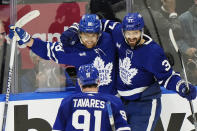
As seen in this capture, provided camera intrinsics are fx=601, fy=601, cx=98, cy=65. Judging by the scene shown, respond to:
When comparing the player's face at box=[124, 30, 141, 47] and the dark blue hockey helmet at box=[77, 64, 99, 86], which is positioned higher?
the player's face at box=[124, 30, 141, 47]

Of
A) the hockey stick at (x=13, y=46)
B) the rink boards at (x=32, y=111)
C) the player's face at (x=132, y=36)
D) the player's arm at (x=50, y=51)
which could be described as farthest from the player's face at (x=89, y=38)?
the rink boards at (x=32, y=111)

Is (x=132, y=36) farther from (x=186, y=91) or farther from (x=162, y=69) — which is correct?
(x=186, y=91)

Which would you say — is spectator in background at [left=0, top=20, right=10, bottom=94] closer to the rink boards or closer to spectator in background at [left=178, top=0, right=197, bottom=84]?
the rink boards

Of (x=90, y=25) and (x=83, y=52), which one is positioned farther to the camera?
(x=83, y=52)

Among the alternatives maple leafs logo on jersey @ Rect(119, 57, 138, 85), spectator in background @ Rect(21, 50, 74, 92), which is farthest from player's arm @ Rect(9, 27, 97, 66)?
spectator in background @ Rect(21, 50, 74, 92)

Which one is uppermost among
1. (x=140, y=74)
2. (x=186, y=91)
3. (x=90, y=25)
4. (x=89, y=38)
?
(x=90, y=25)

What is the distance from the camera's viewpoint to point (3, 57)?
5.84 m

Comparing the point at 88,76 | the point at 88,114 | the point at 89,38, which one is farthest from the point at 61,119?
the point at 89,38

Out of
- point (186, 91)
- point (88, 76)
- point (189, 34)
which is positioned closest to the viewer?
point (88, 76)

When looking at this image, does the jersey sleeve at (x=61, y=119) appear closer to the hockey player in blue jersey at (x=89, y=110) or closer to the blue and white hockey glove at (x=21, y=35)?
the hockey player in blue jersey at (x=89, y=110)

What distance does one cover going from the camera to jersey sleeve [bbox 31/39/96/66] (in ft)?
18.0

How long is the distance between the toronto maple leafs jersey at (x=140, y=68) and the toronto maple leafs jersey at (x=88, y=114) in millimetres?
1078

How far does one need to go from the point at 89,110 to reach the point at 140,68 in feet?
4.21

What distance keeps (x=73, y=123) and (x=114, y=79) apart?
56.1 inches
